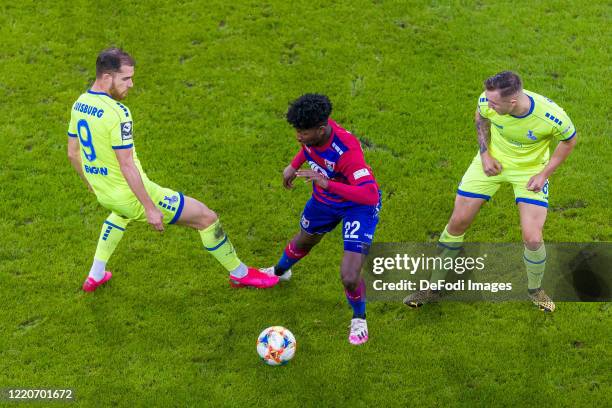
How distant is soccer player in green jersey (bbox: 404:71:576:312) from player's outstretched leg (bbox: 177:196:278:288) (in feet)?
6.17

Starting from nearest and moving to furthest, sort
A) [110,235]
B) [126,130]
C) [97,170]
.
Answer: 1. [126,130]
2. [97,170]
3. [110,235]

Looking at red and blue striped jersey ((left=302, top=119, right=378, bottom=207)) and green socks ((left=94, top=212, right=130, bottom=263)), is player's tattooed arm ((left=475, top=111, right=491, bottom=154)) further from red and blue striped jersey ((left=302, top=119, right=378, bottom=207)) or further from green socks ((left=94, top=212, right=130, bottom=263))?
green socks ((left=94, top=212, right=130, bottom=263))

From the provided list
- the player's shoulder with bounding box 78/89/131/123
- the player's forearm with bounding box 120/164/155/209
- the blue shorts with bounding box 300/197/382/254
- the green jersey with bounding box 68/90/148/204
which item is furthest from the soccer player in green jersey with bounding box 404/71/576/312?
the player's shoulder with bounding box 78/89/131/123

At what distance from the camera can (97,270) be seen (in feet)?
30.7

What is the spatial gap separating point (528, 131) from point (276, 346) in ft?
11.5

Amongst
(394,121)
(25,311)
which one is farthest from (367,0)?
(25,311)

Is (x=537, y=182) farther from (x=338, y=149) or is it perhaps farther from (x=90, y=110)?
(x=90, y=110)

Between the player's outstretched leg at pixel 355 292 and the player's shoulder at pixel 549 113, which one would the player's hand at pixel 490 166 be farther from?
the player's outstretched leg at pixel 355 292

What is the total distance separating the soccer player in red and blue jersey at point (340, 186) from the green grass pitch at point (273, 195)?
0.92 metres

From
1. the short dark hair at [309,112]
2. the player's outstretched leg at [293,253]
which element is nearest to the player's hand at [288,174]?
the player's outstretched leg at [293,253]

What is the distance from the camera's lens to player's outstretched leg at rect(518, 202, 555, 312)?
8.51m

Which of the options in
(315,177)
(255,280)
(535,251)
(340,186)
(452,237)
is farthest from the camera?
(255,280)

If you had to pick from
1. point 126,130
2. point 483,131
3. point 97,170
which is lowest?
point 483,131

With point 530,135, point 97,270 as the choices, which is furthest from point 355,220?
point 97,270
